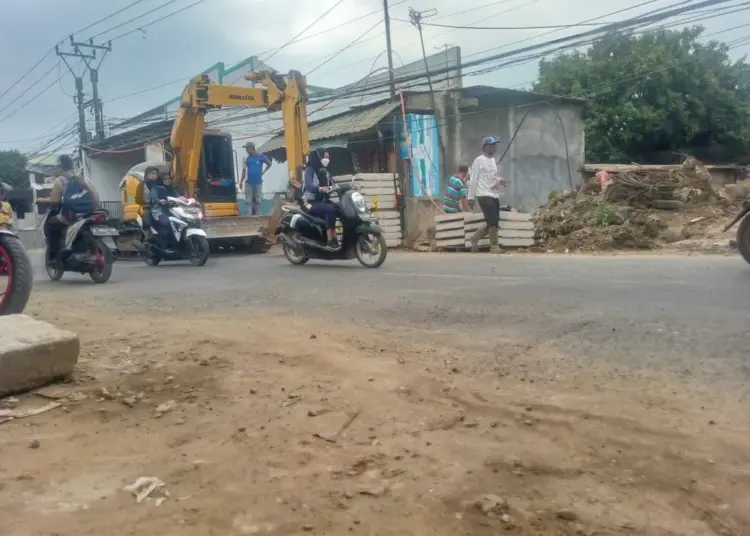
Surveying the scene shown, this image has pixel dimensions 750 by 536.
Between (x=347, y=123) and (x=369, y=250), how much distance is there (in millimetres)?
11436

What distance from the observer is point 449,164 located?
1970cm

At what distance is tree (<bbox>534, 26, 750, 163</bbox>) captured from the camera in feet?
95.8

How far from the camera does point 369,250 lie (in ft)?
32.4

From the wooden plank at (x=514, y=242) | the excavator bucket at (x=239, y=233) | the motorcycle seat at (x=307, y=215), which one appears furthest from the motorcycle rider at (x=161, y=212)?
the wooden plank at (x=514, y=242)

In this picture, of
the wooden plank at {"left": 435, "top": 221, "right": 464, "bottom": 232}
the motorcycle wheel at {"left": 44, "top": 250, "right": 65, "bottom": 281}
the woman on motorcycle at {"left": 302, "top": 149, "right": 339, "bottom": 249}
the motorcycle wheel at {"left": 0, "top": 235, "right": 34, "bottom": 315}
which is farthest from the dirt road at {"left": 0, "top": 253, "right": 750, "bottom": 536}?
the wooden plank at {"left": 435, "top": 221, "right": 464, "bottom": 232}

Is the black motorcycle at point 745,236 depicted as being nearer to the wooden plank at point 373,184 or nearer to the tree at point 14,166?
the wooden plank at point 373,184

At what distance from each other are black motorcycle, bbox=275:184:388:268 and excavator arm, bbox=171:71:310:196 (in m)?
3.59

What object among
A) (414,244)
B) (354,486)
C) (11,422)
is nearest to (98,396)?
(11,422)

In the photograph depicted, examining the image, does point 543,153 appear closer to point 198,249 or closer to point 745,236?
point 198,249

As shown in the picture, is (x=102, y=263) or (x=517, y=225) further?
(x=517, y=225)

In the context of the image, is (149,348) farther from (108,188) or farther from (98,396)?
(108,188)

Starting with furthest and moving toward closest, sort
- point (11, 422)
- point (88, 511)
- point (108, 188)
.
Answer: point (108, 188) → point (11, 422) → point (88, 511)

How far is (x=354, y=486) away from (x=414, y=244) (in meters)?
13.6

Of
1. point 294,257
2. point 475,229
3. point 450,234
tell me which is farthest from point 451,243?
point 294,257
